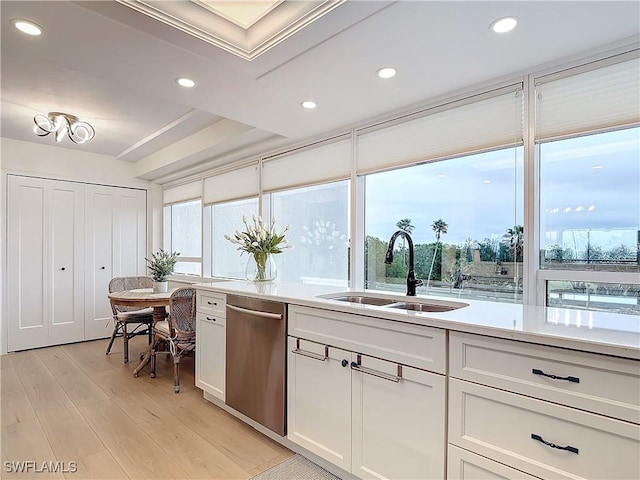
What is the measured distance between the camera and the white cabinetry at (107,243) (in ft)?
16.5

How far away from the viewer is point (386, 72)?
2072 mm

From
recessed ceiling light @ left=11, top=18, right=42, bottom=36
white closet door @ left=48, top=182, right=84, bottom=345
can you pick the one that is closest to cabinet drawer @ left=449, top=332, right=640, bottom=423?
recessed ceiling light @ left=11, top=18, right=42, bottom=36

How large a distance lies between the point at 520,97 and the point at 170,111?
3.00 m

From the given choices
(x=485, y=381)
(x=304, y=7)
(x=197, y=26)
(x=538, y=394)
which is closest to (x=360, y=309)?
(x=485, y=381)

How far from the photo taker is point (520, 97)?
6.92 feet

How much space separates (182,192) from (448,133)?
13.8ft

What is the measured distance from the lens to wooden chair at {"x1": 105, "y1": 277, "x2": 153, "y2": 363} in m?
4.02

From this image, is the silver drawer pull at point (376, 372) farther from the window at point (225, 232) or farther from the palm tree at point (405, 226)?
the window at point (225, 232)

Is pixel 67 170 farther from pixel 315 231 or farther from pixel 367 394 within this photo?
pixel 367 394

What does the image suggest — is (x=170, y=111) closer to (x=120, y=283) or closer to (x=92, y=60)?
(x=92, y=60)

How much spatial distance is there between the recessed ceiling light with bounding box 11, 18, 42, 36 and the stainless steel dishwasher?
181 centimetres

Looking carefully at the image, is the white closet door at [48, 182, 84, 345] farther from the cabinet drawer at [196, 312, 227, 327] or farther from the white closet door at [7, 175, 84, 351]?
the cabinet drawer at [196, 312, 227, 327]

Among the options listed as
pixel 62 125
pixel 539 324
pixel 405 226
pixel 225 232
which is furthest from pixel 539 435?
pixel 62 125

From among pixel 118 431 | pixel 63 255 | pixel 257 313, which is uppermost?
pixel 63 255
